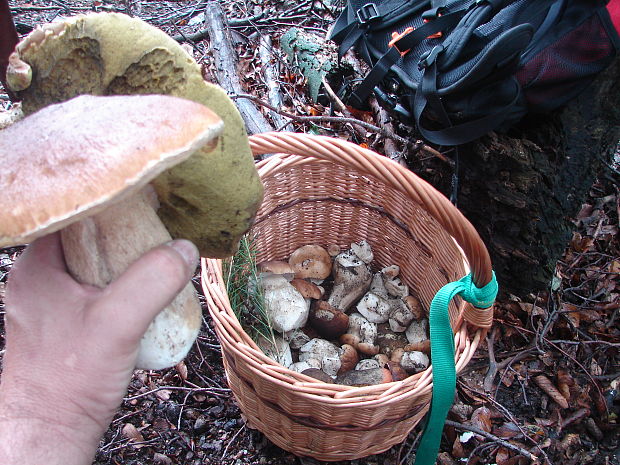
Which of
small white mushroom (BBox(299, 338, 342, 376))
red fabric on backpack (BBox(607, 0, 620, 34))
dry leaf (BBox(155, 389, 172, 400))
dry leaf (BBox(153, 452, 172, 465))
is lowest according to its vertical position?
dry leaf (BBox(153, 452, 172, 465))

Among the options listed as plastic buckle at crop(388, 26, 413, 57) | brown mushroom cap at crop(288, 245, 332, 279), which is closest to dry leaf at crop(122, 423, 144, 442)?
brown mushroom cap at crop(288, 245, 332, 279)

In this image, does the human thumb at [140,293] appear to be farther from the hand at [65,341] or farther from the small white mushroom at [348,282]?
the small white mushroom at [348,282]

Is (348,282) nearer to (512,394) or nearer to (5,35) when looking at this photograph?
(512,394)

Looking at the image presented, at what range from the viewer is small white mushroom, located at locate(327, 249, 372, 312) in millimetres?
1942

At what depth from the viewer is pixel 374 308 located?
1.92 meters

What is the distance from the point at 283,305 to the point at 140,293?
98 centimetres

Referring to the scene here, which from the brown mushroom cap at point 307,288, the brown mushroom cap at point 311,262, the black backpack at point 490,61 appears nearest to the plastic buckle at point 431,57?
the black backpack at point 490,61

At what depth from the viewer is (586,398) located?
1780 millimetres

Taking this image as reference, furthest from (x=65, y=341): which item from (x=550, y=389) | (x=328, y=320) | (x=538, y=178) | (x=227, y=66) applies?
(x=227, y=66)

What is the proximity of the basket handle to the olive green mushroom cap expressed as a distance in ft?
1.32

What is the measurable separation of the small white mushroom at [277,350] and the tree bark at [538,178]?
972mm

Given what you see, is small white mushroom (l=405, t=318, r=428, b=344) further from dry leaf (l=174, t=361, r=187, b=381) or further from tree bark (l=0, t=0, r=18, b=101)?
tree bark (l=0, t=0, r=18, b=101)

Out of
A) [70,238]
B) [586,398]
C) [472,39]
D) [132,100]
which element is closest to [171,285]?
[70,238]

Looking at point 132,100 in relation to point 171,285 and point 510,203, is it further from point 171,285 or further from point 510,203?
point 510,203
